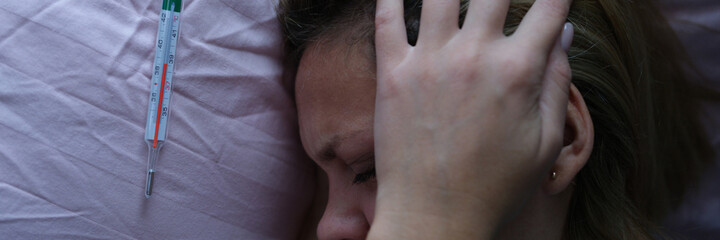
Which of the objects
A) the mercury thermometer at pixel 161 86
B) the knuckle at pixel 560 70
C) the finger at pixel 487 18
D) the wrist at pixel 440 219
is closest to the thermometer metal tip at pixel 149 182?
the mercury thermometer at pixel 161 86

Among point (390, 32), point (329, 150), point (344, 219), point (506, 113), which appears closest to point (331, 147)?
point (329, 150)

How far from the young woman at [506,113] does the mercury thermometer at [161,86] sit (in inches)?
9.3

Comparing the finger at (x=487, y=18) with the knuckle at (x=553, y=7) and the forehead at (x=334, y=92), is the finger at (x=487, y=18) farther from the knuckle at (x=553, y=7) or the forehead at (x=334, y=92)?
the forehead at (x=334, y=92)

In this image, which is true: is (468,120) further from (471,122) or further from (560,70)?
(560,70)

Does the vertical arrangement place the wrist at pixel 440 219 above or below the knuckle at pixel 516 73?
below

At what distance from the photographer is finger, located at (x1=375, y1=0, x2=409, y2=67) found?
89cm

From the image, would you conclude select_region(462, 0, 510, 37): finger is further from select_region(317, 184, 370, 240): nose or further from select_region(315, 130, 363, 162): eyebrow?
select_region(317, 184, 370, 240): nose

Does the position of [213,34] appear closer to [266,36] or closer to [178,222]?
[266,36]

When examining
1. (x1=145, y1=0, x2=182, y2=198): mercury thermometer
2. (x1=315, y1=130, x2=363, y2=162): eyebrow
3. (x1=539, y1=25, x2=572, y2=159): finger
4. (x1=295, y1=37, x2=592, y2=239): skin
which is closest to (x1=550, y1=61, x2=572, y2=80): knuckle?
(x1=539, y1=25, x2=572, y2=159): finger

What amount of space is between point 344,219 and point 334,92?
0.25 m

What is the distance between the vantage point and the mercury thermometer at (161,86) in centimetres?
110

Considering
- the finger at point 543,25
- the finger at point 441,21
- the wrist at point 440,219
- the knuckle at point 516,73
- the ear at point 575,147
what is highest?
the finger at point 441,21

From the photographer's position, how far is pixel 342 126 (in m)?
1.02

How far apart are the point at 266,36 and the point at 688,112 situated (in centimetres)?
108
